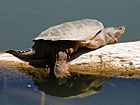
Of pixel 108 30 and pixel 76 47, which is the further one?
pixel 108 30

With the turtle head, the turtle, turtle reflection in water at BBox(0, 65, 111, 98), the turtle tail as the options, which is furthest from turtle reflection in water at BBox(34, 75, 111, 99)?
the turtle head

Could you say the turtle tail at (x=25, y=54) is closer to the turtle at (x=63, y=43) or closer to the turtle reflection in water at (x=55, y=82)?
the turtle at (x=63, y=43)

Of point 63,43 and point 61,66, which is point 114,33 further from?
point 61,66

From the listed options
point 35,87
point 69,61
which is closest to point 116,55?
point 69,61

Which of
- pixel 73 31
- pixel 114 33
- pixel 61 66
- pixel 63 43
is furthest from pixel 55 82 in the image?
pixel 114 33

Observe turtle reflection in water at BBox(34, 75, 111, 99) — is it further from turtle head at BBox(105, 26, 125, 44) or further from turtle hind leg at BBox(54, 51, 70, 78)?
turtle head at BBox(105, 26, 125, 44)

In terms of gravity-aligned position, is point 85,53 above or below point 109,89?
above

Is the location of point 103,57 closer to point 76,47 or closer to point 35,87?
point 76,47

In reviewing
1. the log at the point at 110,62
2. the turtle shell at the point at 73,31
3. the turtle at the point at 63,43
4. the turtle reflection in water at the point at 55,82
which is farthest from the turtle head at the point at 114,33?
the turtle reflection in water at the point at 55,82
